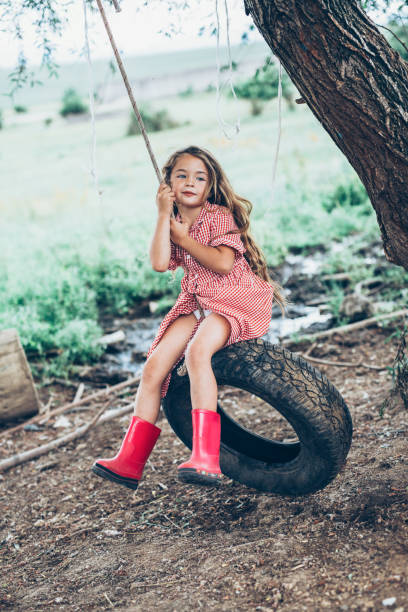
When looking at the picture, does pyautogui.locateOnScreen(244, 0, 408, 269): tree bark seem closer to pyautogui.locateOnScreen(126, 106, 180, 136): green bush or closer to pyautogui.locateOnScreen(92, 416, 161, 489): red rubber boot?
pyautogui.locateOnScreen(92, 416, 161, 489): red rubber boot

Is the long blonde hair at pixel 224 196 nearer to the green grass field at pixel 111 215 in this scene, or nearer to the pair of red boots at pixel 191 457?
the green grass field at pixel 111 215

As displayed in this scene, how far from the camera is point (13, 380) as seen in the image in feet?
14.2

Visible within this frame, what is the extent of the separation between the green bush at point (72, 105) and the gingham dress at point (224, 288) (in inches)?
773

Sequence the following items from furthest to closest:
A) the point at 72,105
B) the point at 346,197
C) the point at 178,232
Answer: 1. the point at 72,105
2. the point at 346,197
3. the point at 178,232

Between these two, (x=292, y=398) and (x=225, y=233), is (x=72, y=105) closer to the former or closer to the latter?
(x=225, y=233)

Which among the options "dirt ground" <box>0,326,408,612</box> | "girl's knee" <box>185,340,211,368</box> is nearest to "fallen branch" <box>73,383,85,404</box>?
"dirt ground" <box>0,326,408,612</box>

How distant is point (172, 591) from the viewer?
2221mm

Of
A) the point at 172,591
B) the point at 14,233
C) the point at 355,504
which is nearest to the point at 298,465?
the point at 355,504

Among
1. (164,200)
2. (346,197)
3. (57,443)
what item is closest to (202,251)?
(164,200)

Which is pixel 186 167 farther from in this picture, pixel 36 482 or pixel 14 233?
pixel 14 233

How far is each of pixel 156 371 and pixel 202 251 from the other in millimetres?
593

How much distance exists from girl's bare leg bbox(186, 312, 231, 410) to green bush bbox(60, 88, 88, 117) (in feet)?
65.5

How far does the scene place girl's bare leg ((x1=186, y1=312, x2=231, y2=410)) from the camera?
2.55 metres

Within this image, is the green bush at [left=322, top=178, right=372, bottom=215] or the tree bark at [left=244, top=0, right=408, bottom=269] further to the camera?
the green bush at [left=322, top=178, right=372, bottom=215]
